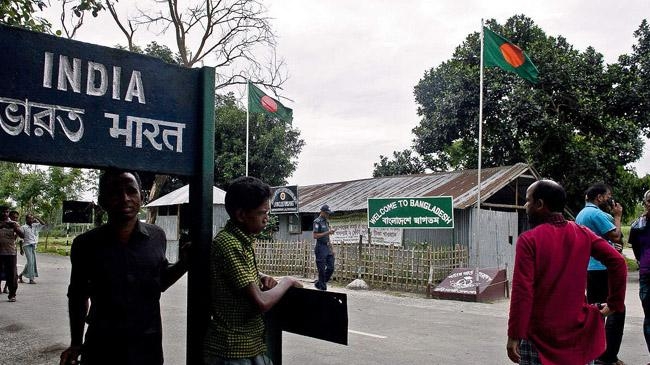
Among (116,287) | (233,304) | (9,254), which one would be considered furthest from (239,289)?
(9,254)

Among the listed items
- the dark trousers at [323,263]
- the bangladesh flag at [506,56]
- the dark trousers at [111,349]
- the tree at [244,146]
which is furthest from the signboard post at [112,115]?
the tree at [244,146]

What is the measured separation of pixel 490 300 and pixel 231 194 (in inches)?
424

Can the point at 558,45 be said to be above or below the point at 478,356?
above

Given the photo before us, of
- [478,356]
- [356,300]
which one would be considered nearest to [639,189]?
[356,300]

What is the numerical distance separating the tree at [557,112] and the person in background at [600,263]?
16.1 m

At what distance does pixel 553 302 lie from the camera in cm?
306

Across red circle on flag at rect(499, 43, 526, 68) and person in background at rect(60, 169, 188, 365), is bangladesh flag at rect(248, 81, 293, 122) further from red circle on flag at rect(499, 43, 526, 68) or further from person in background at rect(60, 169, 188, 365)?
person in background at rect(60, 169, 188, 365)

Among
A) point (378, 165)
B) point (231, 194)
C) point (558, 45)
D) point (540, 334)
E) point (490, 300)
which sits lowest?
point (490, 300)

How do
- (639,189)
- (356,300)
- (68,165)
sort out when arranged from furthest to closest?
(639,189)
(356,300)
(68,165)

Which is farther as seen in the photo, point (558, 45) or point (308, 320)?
point (558, 45)

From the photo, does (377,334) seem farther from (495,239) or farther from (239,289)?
(495,239)

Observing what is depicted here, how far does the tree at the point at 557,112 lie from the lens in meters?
20.9

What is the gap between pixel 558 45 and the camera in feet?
78.5

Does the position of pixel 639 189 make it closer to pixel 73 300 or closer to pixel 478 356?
pixel 478 356
